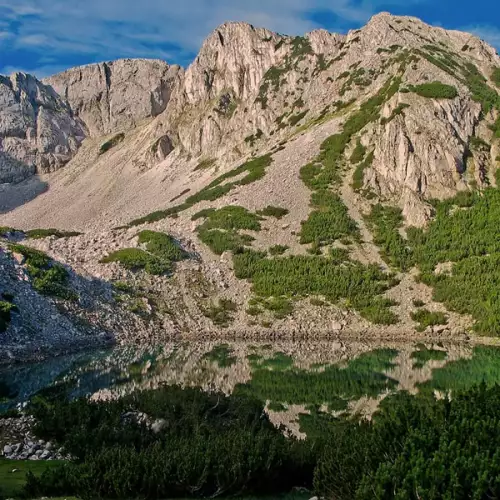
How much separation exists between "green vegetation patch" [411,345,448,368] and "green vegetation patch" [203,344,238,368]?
11333 millimetres

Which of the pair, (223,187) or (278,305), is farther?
(223,187)

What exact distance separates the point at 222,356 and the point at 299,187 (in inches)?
1602

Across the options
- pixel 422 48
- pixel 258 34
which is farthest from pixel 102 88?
pixel 422 48

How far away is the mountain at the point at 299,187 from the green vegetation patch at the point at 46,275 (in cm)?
415

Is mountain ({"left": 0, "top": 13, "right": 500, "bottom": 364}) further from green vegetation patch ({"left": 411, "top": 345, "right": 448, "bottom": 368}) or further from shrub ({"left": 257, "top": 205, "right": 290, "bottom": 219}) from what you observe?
green vegetation patch ({"left": 411, "top": 345, "right": 448, "bottom": 368})

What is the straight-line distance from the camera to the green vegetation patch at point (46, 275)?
4753 cm

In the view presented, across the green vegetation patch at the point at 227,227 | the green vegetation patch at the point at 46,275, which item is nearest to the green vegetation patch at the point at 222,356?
the green vegetation patch at the point at 46,275

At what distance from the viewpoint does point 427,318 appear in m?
51.9

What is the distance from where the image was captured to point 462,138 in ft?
243

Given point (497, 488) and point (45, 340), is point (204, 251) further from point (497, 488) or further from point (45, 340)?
point (497, 488)

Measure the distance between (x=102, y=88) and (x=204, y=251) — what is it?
433ft

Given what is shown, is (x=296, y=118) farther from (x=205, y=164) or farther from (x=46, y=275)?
(x=46, y=275)

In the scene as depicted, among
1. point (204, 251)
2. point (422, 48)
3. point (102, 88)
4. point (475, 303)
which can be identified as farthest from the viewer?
point (102, 88)

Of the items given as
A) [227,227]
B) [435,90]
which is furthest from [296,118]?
[227,227]
